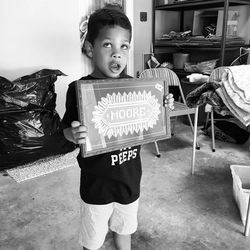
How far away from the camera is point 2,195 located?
1.87 metres

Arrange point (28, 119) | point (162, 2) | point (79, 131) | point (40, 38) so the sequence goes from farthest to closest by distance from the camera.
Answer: point (162, 2) → point (40, 38) → point (28, 119) → point (79, 131)

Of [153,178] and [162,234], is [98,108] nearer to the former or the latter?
[162,234]

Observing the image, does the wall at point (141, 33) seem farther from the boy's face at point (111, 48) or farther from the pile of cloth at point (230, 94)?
the boy's face at point (111, 48)

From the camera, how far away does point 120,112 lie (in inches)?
37.8

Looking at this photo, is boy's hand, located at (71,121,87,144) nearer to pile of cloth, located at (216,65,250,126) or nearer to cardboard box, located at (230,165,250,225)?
cardboard box, located at (230,165,250,225)

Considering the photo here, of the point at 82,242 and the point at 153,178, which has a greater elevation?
the point at 82,242

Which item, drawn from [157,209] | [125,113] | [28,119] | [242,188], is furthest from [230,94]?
[28,119]

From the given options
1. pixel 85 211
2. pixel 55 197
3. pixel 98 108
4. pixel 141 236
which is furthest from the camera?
pixel 55 197

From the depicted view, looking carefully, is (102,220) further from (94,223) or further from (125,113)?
(125,113)

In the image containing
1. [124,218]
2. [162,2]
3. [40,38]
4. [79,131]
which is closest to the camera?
[79,131]

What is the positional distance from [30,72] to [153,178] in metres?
1.36

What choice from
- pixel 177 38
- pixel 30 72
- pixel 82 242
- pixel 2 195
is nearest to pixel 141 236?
pixel 82 242

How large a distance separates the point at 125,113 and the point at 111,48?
0.72 ft

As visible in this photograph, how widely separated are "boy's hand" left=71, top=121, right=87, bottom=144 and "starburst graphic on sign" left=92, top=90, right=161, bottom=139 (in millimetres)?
57
